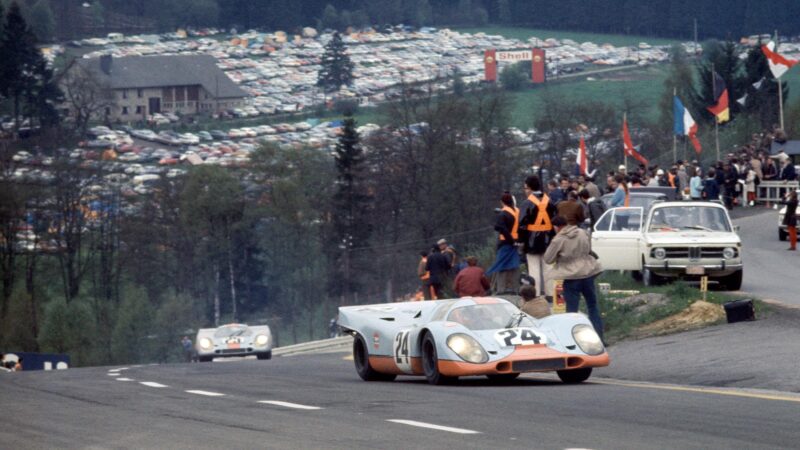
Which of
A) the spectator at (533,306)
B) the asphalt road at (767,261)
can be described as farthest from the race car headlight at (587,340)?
the asphalt road at (767,261)

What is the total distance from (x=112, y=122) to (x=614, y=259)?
6716 inches

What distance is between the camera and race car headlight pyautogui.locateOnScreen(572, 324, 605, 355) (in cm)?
1514

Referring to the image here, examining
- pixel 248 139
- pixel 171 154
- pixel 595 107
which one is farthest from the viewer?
pixel 248 139

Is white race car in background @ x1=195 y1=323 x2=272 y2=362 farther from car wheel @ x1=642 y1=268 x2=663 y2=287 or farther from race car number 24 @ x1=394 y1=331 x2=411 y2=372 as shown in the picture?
A: race car number 24 @ x1=394 y1=331 x2=411 y2=372

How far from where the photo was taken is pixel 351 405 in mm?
13320

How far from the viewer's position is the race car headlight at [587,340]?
15141 millimetres

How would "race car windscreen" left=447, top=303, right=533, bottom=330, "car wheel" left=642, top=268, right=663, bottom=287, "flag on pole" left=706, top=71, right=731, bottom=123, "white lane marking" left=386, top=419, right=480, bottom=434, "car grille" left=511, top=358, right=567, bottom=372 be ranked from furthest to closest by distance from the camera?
"flag on pole" left=706, top=71, right=731, bottom=123, "car wheel" left=642, top=268, right=663, bottom=287, "race car windscreen" left=447, top=303, right=533, bottom=330, "car grille" left=511, top=358, right=567, bottom=372, "white lane marking" left=386, top=419, right=480, bottom=434

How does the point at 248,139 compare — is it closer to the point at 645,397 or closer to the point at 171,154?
the point at 171,154

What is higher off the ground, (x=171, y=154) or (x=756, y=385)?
(x=171, y=154)

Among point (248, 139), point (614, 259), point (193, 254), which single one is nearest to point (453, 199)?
point (193, 254)

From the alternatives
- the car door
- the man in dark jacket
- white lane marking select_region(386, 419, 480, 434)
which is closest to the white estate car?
the car door

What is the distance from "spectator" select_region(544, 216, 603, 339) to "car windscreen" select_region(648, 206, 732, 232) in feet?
29.2

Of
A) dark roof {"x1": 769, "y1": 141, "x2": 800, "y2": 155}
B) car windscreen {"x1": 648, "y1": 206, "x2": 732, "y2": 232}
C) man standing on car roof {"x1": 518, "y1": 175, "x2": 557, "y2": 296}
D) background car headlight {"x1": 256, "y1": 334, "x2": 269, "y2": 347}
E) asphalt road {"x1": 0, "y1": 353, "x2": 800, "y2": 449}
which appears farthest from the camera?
dark roof {"x1": 769, "y1": 141, "x2": 800, "y2": 155}

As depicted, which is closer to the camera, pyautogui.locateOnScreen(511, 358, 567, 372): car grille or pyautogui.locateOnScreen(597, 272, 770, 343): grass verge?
pyautogui.locateOnScreen(511, 358, 567, 372): car grille
